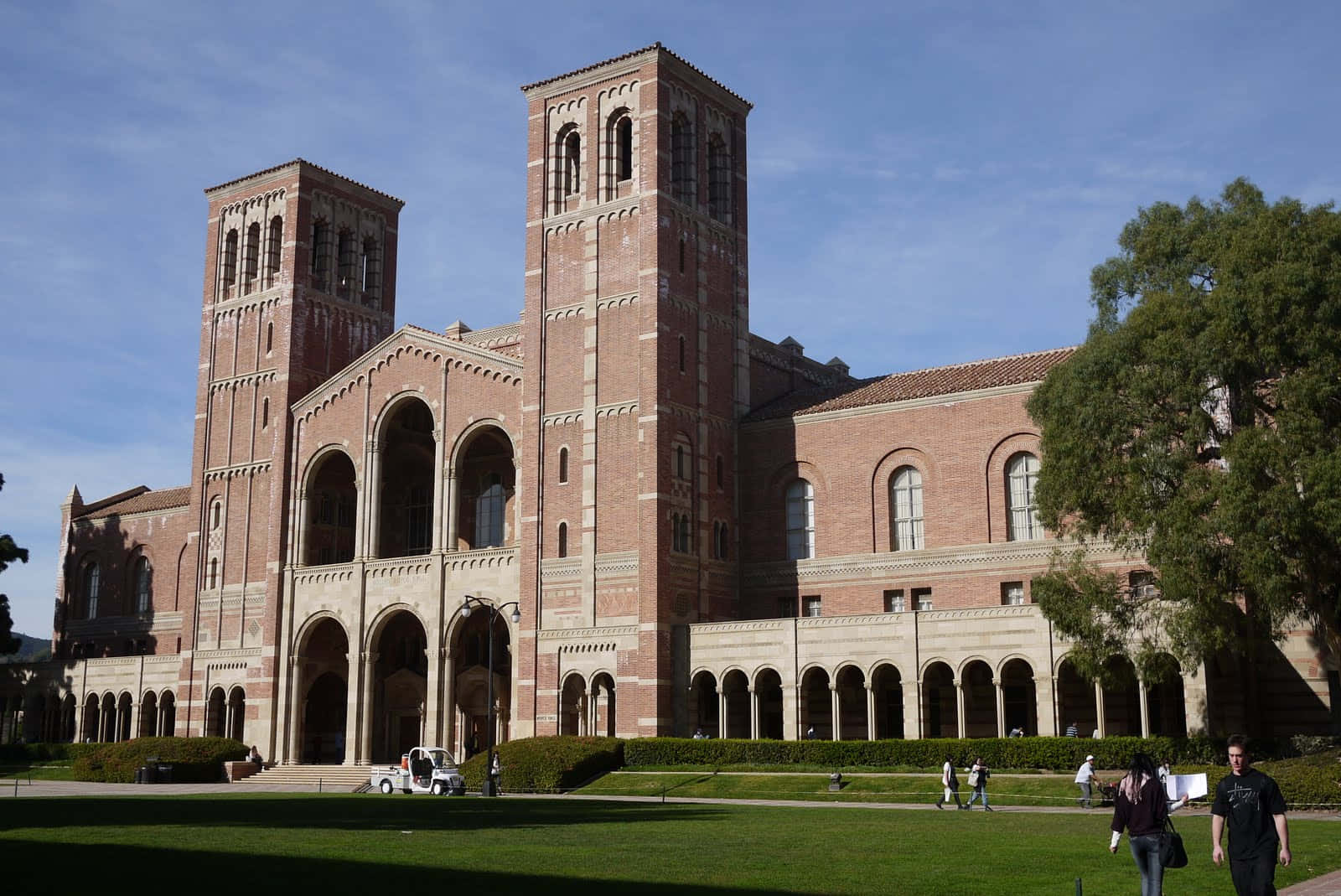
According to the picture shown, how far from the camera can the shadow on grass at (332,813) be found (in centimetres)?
2723

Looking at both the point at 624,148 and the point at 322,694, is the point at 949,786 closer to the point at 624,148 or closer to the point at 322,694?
the point at 624,148

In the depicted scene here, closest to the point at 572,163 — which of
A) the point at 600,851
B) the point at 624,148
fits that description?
the point at 624,148

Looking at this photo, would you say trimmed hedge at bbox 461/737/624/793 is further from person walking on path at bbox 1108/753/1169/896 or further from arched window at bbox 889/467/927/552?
person walking on path at bbox 1108/753/1169/896

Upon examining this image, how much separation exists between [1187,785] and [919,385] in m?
28.2

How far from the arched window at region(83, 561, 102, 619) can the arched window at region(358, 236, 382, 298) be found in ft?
73.1

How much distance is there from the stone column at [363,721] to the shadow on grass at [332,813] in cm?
1634

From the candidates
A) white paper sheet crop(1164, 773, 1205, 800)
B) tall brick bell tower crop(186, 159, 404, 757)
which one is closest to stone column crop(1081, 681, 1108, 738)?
white paper sheet crop(1164, 773, 1205, 800)

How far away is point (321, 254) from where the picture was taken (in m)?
65.4

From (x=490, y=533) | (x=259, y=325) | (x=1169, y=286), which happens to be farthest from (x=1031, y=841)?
(x=259, y=325)

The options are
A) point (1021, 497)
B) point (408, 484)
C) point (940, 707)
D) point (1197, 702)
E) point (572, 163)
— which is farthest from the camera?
point (408, 484)

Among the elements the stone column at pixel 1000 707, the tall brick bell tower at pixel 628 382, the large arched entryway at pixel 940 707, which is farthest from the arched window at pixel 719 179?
the stone column at pixel 1000 707

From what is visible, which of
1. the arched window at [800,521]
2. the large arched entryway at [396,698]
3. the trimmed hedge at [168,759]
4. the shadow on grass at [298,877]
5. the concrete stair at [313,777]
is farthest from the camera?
the large arched entryway at [396,698]

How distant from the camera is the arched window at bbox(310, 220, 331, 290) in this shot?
6506cm

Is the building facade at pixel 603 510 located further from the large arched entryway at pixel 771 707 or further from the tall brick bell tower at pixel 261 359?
the large arched entryway at pixel 771 707
